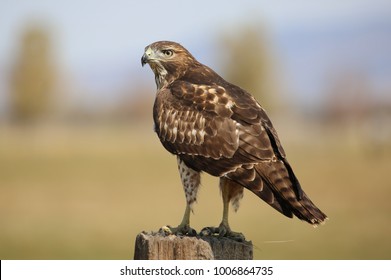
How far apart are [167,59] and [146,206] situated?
2092 centimetres

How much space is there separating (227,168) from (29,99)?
70.7 meters

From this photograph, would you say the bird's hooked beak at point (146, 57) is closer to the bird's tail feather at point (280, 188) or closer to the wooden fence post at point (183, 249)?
the bird's tail feather at point (280, 188)

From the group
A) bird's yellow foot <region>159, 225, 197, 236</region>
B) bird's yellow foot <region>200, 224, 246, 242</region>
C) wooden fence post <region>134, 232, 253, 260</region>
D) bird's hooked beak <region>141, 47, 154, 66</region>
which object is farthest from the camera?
bird's hooked beak <region>141, 47, 154, 66</region>

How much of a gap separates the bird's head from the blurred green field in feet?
10.7

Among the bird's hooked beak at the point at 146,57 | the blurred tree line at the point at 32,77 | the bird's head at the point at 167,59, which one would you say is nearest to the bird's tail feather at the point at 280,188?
the bird's head at the point at 167,59

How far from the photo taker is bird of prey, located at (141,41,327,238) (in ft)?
21.4

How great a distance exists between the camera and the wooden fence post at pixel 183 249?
588 cm

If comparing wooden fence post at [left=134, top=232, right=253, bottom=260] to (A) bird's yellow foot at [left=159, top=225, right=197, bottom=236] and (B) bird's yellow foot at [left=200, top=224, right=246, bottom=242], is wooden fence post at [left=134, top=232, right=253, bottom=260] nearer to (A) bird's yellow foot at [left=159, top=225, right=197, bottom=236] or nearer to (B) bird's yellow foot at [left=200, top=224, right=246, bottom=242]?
(B) bird's yellow foot at [left=200, top=224, right=246, bottom=242]

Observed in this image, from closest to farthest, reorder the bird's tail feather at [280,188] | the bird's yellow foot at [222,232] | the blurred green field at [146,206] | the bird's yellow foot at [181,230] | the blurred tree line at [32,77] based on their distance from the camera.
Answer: the bird's tail feather at [280,188]
the bird's yellow foot at [222,232]
the bird's yellow foot at [181,230]
the blurred green field at [146,206]
the blurred tree line at [32,77]

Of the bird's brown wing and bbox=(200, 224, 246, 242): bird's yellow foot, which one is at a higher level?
the bird's brown wing

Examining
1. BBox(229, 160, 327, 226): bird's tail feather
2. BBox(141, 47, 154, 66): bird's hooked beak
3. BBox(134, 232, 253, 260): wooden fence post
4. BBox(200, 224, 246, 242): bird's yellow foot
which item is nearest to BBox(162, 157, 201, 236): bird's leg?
BBox(200, 224, 246, 242): bird's yellow foot

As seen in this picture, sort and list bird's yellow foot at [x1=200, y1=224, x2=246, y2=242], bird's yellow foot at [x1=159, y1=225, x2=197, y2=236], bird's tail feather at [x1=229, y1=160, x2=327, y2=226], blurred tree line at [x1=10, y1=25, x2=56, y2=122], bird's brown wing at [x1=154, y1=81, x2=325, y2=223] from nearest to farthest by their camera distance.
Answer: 1. bird's tail feather at [x1=229, y1=160, x2=327, y2=226]
2. bird's brown wing at [x1=154, y1=81, x2=325, y2=223]
3. bird's yellow foot at [x1=200, y1=224, x2=246, y2=242]
4. bird's yellow foot at [x1=159, y1=225, x2=197, y2=236]
5. blurred tree line at [x1=10, y1=25, x2=56, y2=122]

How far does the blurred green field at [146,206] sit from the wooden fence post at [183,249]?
4323 millimetres

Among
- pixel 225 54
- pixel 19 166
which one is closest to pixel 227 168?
pixel 19 166
